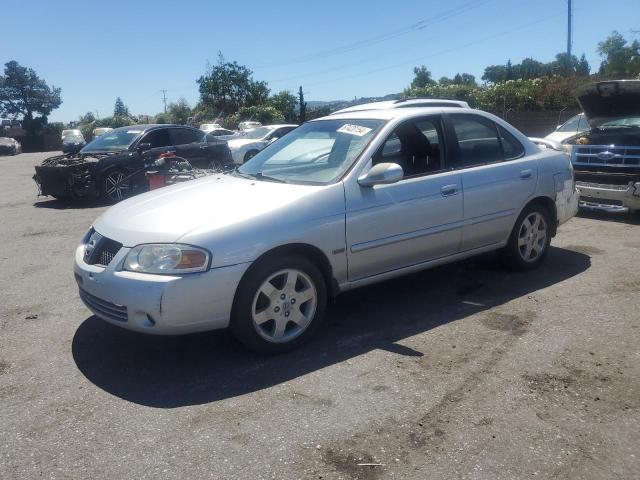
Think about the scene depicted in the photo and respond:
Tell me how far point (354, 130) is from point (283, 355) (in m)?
1.98

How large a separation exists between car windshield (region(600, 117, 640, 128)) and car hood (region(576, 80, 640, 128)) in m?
0.06

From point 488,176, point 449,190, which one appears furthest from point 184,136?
point 449,190

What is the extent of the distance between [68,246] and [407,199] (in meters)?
5.12

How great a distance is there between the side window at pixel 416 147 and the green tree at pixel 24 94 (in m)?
82.0

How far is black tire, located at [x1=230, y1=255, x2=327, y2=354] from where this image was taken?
3.84m

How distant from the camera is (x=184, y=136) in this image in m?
13.4

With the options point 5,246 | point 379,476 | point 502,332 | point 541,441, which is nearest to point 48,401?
point 379,476

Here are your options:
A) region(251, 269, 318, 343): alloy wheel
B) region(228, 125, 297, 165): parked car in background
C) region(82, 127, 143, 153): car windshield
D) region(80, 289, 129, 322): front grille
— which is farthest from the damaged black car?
region(251, 269, 318, 343): alloy wheel

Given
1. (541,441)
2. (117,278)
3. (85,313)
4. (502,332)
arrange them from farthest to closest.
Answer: (85,313), (502,332), (117,278), (541,441)

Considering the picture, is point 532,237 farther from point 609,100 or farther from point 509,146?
point 609,100

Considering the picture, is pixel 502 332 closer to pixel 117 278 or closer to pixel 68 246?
pixel 117 278

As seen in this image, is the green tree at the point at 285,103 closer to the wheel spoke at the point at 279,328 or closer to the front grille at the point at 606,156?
the front grille at the point at 606,156

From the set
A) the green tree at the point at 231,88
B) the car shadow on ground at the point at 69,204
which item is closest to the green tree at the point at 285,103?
the green tree at the point at 231,88

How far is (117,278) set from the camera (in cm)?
376
